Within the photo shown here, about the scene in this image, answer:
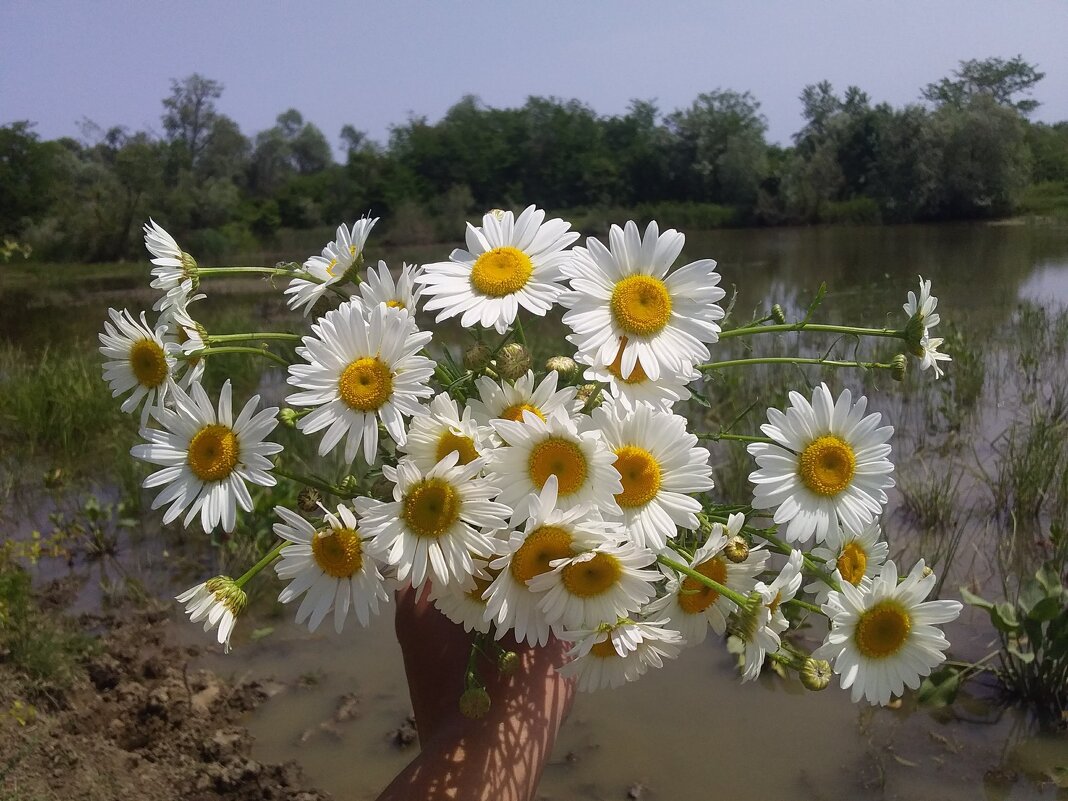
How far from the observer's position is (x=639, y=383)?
923 mm

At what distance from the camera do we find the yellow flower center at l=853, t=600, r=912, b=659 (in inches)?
37.6

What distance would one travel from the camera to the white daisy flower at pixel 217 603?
3.08ft

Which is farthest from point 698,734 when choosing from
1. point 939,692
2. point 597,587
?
point 597,587

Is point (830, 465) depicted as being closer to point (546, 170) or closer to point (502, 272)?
point (502, 272)

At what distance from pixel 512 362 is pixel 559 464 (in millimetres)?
162

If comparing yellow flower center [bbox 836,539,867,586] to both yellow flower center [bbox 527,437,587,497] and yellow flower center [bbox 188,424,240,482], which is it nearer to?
yellow flower center [bbox 527,437,587,497]

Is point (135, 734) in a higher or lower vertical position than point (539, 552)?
lower

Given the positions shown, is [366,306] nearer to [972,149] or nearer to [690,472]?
[690,472]

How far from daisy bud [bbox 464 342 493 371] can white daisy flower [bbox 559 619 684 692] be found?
34cm

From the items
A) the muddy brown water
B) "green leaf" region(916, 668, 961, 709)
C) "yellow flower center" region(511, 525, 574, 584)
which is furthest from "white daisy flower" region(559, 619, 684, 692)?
"green leaf" region(916, 668, 961, 709)

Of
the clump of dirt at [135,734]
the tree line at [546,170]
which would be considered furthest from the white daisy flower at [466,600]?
the tree line at [546,170]

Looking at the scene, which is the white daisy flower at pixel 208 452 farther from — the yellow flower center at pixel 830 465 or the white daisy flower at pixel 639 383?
the yellow flower center at pixel 830 465

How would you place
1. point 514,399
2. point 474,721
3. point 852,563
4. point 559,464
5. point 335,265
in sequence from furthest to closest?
point 474,721, point 335,265, point 852,563, point 514,399, point 559,464

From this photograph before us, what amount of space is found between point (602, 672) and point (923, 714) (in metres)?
2.08
